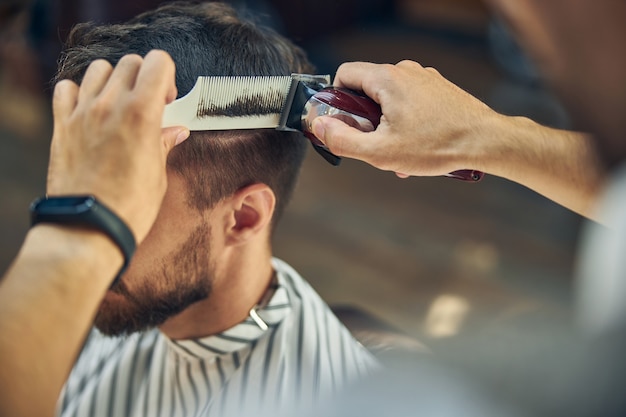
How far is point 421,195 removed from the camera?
8.89ft

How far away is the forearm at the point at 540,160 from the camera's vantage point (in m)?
1.00

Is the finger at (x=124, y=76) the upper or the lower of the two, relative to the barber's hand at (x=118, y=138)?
upper

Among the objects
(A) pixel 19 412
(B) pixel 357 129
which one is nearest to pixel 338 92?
(B) pixel 357 129

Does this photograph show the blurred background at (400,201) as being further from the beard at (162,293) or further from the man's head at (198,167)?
the beard at (162,293)

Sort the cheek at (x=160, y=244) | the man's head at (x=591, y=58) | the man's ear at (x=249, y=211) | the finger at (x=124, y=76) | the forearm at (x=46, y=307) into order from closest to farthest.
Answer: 1. the man's head at (x=591, y=58)
2. the forearm at (x=46, y=307)
3. the finger at (x=124, y=76)
4. the cheek at (x=160, y=244)
5. the man's ear at (x=249, y=211)

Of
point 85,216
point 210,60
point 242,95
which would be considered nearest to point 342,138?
point 242,95

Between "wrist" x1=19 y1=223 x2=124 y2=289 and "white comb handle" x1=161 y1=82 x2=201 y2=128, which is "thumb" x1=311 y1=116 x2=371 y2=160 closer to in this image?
"white comb handle" x1=161 y1=82 x2=201 y2=128

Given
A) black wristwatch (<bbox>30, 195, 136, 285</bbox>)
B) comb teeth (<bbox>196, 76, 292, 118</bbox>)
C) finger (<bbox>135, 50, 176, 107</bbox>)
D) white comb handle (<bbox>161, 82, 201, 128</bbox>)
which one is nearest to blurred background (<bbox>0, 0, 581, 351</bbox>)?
comb teeth (<bbox>196, 76, 292, 118</bbox>)

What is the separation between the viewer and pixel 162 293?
1.41 meters

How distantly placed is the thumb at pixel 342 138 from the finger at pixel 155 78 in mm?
289

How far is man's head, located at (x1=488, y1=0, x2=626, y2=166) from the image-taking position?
23.2 inches

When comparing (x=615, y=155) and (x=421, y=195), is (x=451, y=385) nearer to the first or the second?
(x=615, y=155)

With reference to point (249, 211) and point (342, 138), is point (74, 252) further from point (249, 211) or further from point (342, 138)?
point (249, 211)

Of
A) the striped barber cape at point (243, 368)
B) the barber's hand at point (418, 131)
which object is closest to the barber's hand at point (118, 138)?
the barber's hand at point (418, 131)
